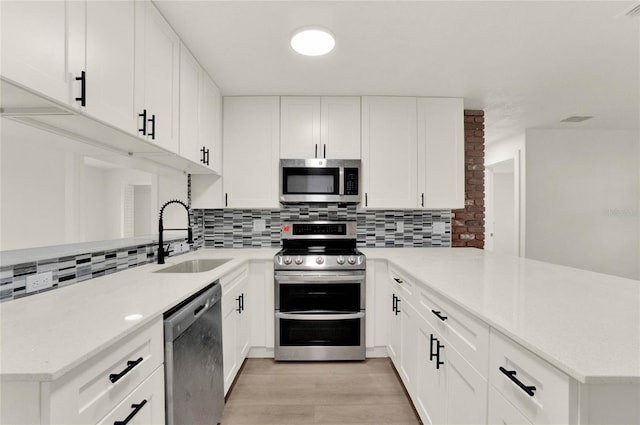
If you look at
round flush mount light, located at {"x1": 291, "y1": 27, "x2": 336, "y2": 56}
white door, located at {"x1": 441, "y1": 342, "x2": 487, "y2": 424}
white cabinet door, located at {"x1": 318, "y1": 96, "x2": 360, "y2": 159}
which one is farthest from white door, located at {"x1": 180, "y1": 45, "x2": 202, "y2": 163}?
white door, located at {"x1": 441, "y1": 342, "x2": 487, "y2": 424}

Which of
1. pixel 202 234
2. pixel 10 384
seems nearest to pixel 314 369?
pixel 202 234

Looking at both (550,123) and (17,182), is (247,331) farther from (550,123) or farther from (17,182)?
(550,123)

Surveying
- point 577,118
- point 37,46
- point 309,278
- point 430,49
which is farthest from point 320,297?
point 577,118

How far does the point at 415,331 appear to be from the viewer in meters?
1.88

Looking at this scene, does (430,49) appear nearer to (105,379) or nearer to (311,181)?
(311,181)

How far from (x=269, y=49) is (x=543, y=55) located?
1.97 metres

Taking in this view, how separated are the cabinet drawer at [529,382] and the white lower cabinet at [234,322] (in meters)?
1.52

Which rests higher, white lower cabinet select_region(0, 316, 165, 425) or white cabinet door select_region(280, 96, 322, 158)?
white cabinet door select_region(280, 96, 322, 158)

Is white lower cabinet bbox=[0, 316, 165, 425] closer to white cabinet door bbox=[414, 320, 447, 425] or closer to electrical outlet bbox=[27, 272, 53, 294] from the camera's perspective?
electrical outlet bbox=[27, 272, 53, 294]

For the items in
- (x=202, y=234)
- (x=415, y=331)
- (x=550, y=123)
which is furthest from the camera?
(x=550, y=123)

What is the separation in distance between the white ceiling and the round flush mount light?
1.9 inches

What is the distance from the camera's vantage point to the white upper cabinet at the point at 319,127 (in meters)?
2.92

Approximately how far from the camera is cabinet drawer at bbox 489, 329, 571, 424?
2.49 feet

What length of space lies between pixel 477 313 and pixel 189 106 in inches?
85.8
